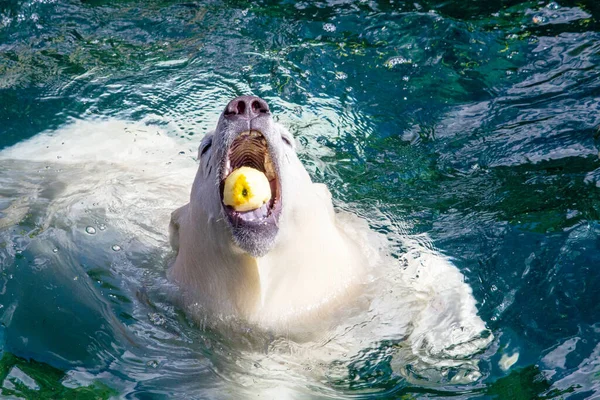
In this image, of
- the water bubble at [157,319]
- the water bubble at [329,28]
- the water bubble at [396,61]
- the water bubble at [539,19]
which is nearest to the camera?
the water bubble at [157,319]

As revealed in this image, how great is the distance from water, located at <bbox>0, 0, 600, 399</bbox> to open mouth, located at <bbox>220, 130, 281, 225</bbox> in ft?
2.81

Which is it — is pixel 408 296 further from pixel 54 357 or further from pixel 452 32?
pixel 452 32

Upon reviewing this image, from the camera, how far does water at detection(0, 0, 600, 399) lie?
392cm

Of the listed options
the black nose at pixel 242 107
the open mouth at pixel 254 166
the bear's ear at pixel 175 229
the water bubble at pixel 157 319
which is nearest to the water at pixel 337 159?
the water bubble at pixel 157 319

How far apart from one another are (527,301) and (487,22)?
13.4 feet

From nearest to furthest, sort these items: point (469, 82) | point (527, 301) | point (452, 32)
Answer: point (527, 301)
point (469, 82)
point (452, 32)

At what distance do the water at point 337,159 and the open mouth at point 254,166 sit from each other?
2.81 ft

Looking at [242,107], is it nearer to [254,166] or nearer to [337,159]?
[254,166]

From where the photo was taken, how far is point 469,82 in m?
6.64

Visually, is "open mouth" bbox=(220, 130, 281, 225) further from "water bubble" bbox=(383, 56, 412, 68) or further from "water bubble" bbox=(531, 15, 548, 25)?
"water bubble" bbox=(531, 15, 548, 25)

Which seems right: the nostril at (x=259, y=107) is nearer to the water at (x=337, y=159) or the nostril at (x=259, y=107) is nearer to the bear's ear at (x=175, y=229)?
the bear's ear at (x=175, y=229)

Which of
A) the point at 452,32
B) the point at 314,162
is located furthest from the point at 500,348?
the point at 452,32

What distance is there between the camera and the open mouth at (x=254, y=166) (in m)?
3.35

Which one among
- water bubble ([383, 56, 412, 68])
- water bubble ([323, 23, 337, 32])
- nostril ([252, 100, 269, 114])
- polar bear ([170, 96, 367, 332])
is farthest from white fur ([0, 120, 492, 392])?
water bubble ([323, 23, 337, 32])
